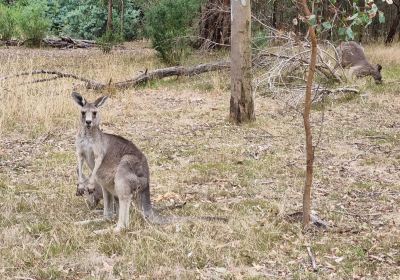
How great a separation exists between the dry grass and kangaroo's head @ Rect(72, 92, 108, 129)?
0.88 metres

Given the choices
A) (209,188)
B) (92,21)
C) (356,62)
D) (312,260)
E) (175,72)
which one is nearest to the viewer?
(312,260)

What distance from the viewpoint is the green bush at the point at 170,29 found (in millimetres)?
15586

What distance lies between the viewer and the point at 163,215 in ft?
17.2

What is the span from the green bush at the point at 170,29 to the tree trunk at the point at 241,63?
20.0ft

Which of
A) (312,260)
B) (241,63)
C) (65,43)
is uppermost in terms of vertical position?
(65,43)

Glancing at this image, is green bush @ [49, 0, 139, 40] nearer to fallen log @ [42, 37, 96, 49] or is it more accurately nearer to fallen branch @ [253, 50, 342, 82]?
fallen log @ [42, 37, 96, 49]

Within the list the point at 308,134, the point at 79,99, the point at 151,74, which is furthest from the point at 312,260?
the point at 151,74

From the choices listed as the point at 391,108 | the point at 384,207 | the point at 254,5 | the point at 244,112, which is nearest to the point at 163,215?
the point at 384,207

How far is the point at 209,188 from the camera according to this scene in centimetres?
638

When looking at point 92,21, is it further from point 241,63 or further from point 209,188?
point 209,188

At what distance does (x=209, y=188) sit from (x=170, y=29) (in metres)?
10.1

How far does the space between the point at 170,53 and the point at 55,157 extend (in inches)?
349

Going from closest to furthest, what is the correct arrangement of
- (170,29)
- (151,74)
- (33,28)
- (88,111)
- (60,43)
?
(88,111)
(151,74)
(170,29)
(33,28)
(60,43)

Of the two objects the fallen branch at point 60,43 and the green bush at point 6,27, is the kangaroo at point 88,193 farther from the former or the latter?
the green bush at point 6,27
